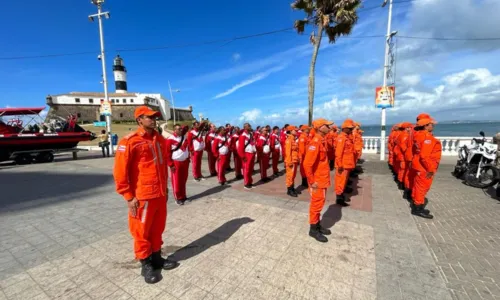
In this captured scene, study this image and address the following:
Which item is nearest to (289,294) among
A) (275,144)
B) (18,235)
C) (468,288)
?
(468,288)

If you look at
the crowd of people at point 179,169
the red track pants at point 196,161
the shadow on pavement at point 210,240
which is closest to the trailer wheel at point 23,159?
the red track pants at point 196,161

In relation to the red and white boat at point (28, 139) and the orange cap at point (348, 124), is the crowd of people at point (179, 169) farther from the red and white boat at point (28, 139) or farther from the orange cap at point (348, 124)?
the red and white boat at point (28, 139)

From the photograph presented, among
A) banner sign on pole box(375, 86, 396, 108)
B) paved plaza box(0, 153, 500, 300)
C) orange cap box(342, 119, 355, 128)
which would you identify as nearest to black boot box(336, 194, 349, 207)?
paved plaza box(0, 153, 500, 300)

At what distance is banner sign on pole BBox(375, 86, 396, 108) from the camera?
10.7 meters

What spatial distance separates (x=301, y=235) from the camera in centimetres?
362

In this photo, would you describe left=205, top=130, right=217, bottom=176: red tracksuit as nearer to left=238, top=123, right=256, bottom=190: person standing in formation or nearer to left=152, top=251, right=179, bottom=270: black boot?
left=238, top=123, right=256, bottom=190: person standing in formation

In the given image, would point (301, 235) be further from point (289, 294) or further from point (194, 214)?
point (194, 214)

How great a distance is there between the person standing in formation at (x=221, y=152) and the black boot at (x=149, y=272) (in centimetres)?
425

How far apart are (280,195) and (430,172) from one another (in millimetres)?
3215

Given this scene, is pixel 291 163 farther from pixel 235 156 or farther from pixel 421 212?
pixel 421 212

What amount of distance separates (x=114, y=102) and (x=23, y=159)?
55.2m

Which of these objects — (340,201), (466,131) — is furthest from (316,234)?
(466,131)

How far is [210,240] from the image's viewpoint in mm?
3508

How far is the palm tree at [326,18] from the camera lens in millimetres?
10766
